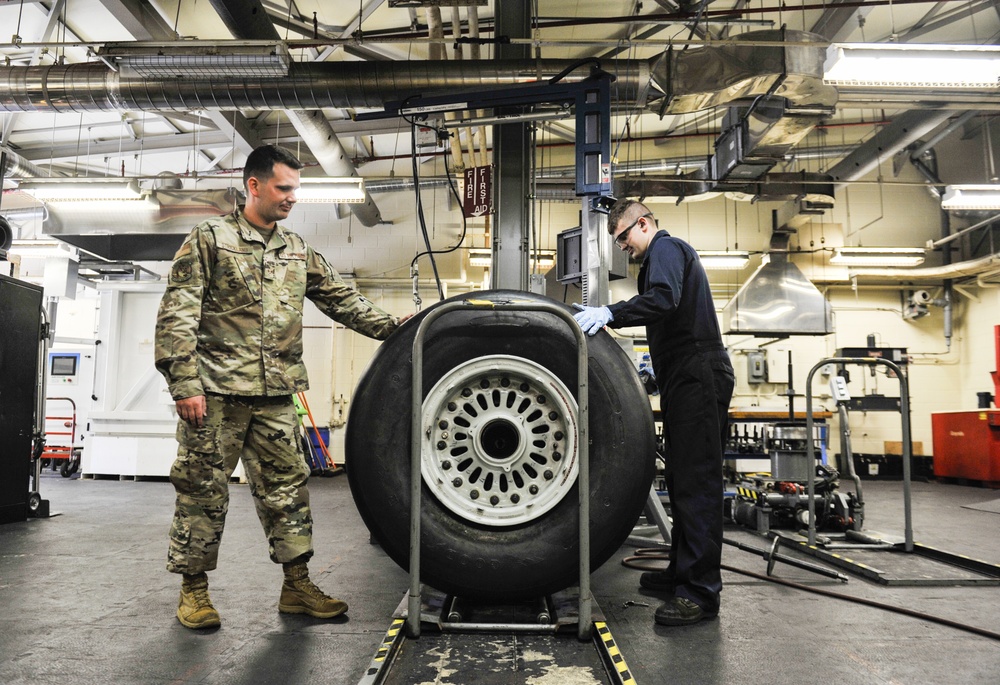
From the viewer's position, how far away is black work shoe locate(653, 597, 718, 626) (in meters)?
2.35

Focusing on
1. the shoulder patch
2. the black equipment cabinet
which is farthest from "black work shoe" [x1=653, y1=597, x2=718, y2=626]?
the black equipment cabinet

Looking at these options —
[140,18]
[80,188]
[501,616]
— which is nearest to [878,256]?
[501,616]

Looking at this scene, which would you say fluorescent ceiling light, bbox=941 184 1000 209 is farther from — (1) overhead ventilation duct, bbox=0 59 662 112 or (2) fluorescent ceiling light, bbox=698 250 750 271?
(1) overhead ventilation duct, bbox=0 59 662 112

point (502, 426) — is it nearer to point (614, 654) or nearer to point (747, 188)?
point (614, 654)

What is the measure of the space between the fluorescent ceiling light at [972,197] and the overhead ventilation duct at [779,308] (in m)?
2.01

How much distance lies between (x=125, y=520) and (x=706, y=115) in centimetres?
851

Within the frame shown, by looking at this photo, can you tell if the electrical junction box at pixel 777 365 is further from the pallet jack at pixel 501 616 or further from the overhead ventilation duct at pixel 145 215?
the pallet jack at pixel 501 616

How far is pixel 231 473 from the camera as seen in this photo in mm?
2326

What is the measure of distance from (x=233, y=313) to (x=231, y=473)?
58 centimetres

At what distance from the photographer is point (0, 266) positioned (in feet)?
17.7

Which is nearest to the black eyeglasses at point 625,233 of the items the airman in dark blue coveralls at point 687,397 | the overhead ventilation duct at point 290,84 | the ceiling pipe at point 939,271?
the airman in dark blue coveralls at point 687,397

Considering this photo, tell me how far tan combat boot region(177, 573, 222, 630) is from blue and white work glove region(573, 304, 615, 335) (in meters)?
1.63

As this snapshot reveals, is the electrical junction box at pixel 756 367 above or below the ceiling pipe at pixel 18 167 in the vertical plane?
below

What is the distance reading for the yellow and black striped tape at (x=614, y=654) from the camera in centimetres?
171
